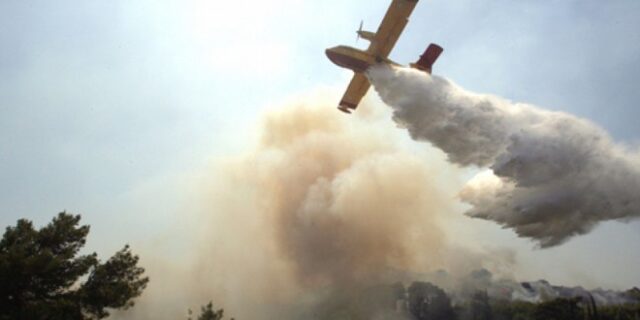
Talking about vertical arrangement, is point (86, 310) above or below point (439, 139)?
below

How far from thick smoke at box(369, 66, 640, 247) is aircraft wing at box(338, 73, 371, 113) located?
18.0 ft

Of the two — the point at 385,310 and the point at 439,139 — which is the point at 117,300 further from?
the point at 385,310

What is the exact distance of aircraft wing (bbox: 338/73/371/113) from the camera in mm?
31859

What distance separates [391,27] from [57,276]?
23.3m

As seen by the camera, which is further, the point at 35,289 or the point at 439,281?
the point at 439,281

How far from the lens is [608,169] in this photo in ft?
71.4

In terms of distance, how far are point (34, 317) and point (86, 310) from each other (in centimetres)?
291

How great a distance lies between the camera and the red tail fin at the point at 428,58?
29438mm

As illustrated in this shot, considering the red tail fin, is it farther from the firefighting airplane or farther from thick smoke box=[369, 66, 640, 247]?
thick smoke box=[369, 66, 640, 247]

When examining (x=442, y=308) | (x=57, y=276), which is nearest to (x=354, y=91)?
(x=57, y=276)

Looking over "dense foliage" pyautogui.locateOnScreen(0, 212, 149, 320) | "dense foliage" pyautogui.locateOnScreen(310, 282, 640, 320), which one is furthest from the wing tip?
"dense foliage" pyautogui.locateOnScreen(310, 282, 640, 320)

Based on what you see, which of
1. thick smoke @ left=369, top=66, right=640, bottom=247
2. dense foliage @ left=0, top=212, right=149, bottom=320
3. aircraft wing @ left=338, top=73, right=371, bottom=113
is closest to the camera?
dense foliage @ left=0, top=212, right=149, bottom=320

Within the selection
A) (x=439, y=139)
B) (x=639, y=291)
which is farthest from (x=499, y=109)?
(x=639, y=291)

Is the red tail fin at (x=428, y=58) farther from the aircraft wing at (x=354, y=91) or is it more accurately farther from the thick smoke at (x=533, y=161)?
the aircraft wing at (x=354, y=91)
